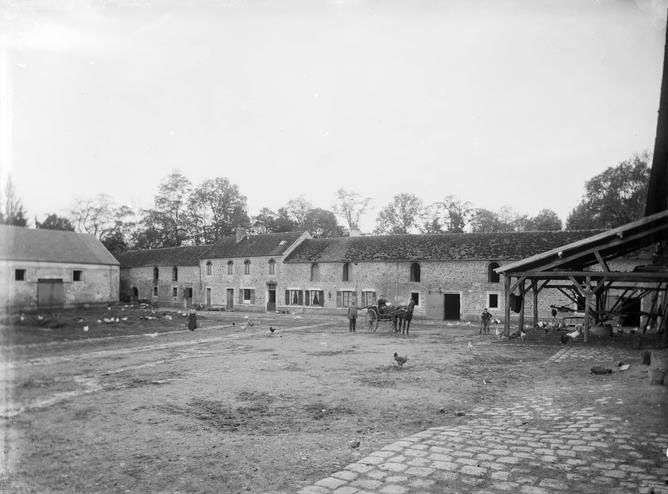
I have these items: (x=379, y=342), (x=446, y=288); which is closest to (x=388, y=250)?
(x=446, y=288)

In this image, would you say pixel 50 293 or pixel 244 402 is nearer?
pixel 244 402

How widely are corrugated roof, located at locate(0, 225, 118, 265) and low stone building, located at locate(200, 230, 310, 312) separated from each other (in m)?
8.44

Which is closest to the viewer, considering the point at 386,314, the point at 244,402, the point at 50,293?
the point at 244,402

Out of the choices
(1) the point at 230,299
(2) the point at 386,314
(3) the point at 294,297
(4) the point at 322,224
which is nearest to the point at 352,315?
(2) the point at 386,314

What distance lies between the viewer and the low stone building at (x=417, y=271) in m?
30.1

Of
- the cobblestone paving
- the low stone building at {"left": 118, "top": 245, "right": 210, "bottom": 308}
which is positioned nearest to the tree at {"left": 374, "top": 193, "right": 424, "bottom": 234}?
the low stone building at {"left": 118, "top": 245, "right": 210, "bottom": 308}

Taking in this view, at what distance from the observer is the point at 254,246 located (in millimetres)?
41531

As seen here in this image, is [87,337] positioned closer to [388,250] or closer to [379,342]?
[379,342]

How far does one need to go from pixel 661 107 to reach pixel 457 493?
4994mm

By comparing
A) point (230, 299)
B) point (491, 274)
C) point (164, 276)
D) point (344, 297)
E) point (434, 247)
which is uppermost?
point (434, 247)

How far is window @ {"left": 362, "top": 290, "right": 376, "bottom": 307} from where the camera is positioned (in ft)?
111

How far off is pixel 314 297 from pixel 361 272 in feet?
15.6

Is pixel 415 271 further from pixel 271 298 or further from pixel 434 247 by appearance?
A: pixel 271 298

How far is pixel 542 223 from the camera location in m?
51.9
